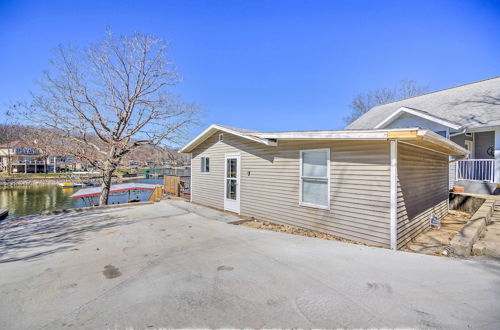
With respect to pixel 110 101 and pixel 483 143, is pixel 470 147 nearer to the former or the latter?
pixel 483 143

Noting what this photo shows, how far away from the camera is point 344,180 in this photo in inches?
197

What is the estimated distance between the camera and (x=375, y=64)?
1612cm

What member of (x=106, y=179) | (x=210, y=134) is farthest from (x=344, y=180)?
(x=106, y=179)

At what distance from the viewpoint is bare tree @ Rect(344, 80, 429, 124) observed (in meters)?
23.7

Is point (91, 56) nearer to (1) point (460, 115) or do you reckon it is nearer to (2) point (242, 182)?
(2) point (242, 182)

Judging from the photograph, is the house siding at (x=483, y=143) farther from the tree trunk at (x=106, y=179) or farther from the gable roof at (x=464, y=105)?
the tree trunk at (x=106, y=179)

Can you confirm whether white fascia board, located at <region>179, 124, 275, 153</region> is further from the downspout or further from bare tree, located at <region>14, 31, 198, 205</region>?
bare tree, located at <region>14, 31, 198, 205</region>

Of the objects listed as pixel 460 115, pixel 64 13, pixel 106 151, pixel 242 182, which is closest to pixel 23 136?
pixel 106 151

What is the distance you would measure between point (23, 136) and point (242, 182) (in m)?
13.2

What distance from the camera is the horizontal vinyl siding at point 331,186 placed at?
177 inches

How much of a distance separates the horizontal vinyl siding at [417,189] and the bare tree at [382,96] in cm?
2015

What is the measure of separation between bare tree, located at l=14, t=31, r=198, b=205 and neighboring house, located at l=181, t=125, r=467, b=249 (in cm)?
789

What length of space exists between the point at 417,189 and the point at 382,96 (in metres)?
24.5

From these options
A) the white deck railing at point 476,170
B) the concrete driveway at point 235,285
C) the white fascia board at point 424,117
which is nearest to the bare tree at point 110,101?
the concrete driveway at point 235,285
